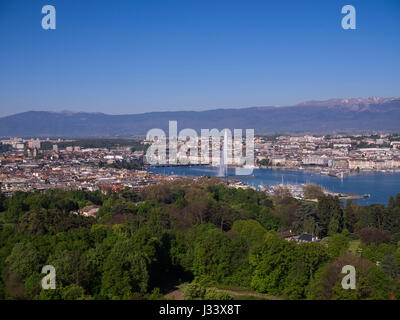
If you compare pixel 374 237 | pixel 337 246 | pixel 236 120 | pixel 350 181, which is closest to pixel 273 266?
pixel 337 246

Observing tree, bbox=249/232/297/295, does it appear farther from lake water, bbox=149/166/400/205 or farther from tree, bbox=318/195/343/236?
lake water, bbox=149/166/400/205

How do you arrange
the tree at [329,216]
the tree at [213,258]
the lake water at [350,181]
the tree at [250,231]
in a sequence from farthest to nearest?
the lake water at [350,181]
the tree at [329,216]
the tree at [250,231]
the tree at [213,258]

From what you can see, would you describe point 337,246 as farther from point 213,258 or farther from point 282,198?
point 282,198

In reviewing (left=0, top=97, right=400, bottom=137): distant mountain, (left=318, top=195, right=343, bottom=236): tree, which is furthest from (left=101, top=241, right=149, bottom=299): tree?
(left=0, top=97, right=400, bottom=137): distant mountain

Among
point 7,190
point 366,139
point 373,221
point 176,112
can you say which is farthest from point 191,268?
point 176,112

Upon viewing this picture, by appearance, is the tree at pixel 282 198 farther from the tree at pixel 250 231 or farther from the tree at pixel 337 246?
the tree at pixel 337 246

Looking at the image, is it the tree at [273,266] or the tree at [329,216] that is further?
the tree at [329,216]

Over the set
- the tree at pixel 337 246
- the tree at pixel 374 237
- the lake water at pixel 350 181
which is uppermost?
the tree at pixel 337 246

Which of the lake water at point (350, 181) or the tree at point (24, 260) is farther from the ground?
the tree at point (24, 260)

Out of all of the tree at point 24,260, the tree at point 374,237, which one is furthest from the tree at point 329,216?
the tree at point 24,260

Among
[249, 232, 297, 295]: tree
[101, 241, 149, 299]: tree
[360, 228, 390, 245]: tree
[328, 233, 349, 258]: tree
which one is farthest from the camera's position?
[360, 228, 390, 245]: tree
